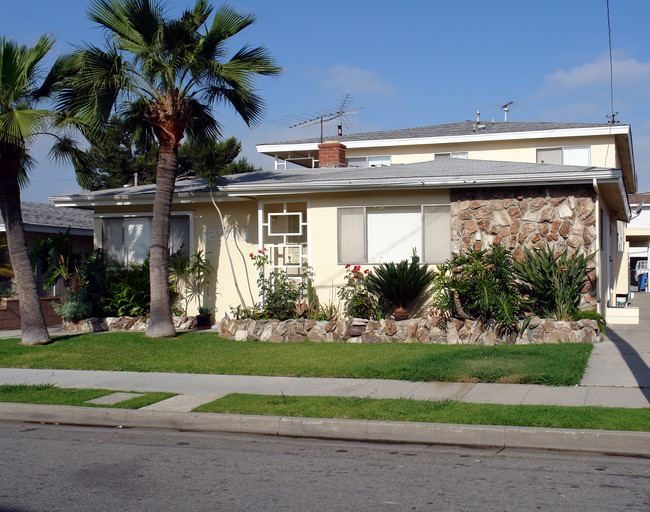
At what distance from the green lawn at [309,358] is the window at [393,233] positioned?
257cm

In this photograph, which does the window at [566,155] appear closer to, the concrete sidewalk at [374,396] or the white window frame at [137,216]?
the concrete sidewalk at [374,396]

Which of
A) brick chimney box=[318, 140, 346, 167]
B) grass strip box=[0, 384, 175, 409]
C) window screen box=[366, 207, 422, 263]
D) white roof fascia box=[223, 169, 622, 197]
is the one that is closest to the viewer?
grass strip box=[0, 384, 175, 409]

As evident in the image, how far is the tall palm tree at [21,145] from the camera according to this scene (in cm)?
1389

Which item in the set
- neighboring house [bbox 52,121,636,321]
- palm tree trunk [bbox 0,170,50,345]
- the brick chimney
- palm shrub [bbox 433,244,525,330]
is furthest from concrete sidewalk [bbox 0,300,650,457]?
the brick chimney

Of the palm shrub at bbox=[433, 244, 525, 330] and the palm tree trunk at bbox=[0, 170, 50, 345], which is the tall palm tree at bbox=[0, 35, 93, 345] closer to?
the palm tree trunk at bbox=[0, 170, 50, 345]

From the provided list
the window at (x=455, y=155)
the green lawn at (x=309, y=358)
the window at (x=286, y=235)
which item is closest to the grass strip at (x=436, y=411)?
the green lawn at (x=309, y=358)

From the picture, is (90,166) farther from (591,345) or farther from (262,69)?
(591,345)

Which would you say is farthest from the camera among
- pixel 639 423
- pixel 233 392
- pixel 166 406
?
pixel 233 392

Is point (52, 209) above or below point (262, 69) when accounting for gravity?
below

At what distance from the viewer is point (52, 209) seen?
27.3 meters

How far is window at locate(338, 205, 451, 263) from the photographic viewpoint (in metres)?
15.6

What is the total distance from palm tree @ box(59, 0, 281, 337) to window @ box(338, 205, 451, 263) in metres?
3.27

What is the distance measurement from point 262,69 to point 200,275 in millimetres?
5512

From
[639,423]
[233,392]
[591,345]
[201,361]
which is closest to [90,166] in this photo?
[201,361]
